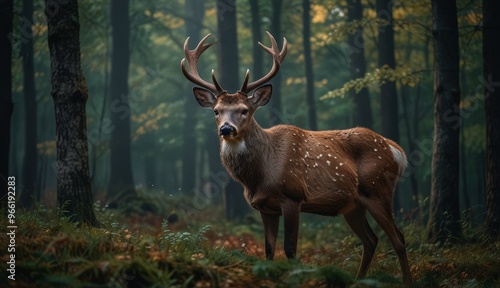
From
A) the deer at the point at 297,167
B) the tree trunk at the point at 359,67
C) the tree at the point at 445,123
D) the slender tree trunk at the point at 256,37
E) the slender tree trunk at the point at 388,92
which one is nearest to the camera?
the deer at the point at 297,167

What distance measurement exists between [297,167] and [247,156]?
72 centimetres

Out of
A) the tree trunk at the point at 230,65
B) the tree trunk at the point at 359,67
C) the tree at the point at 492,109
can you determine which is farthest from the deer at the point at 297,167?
the tree trunk at the point at 359,67

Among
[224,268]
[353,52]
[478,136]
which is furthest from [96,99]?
[224,268]

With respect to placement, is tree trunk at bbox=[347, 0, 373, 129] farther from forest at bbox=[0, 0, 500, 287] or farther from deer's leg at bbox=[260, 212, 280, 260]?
deer's leg at bbox=[260, 212, 280, 260]

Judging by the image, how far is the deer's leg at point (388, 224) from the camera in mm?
7750

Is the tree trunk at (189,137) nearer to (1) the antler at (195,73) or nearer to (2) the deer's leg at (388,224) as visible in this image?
(1) the antler at (195,73)

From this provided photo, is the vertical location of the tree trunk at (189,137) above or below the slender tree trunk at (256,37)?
below

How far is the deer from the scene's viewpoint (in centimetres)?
727

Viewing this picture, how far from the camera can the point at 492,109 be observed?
34.2ft

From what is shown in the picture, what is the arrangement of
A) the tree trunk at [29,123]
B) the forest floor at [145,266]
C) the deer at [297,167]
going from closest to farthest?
1. the forest floor at [145,266]
2. the deer at [297,167]
3. the tree trunk at [29,123]

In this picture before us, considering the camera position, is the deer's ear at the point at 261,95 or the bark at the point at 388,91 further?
the bark at the point at 388,91

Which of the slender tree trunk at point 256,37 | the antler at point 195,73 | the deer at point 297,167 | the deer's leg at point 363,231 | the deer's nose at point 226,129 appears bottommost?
the deer's leg at point 363,231

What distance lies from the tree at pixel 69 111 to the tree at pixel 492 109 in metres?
6.87

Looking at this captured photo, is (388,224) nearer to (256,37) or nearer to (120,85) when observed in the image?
(256,37)
